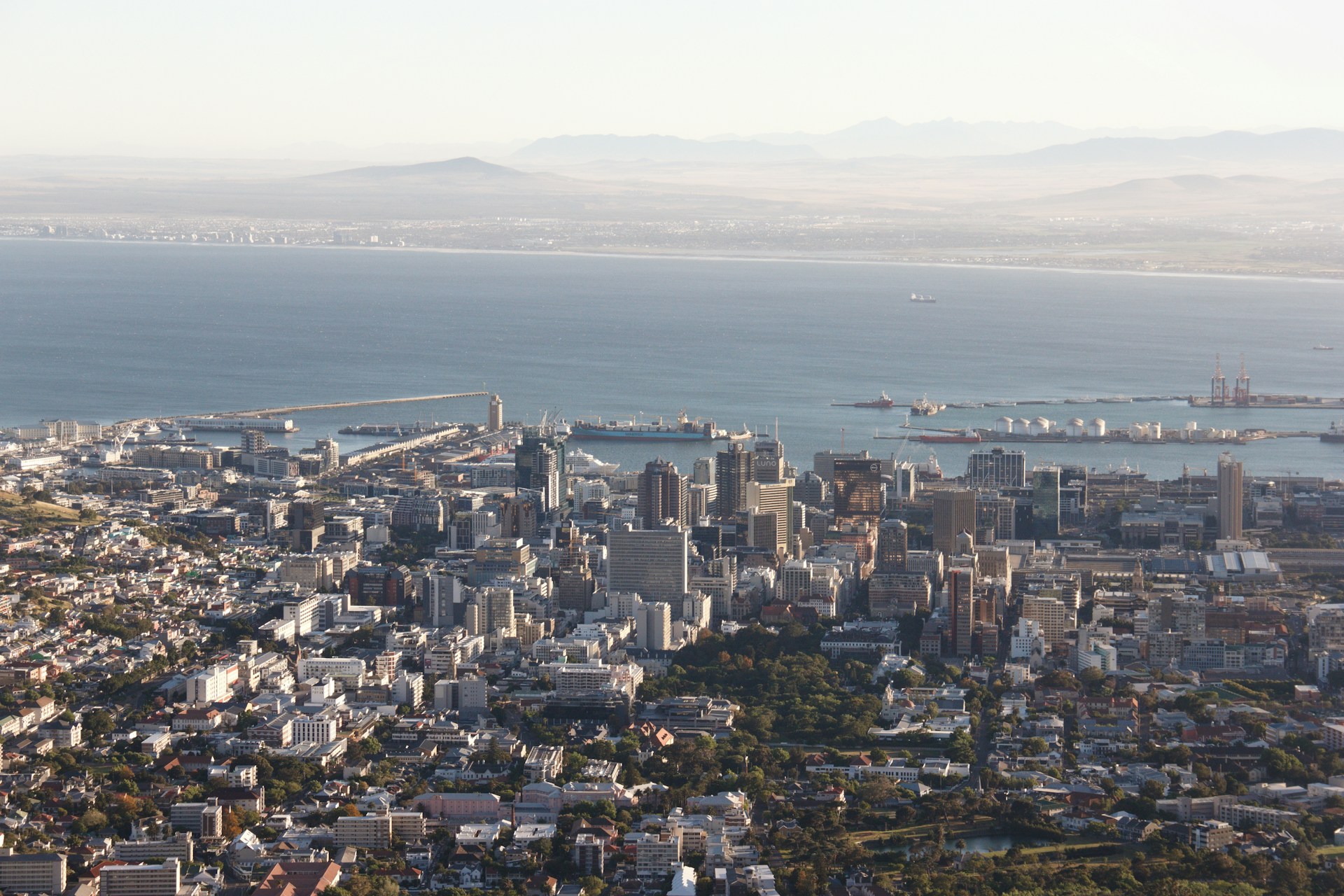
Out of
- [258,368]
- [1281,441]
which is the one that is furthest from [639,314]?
[1281,441]

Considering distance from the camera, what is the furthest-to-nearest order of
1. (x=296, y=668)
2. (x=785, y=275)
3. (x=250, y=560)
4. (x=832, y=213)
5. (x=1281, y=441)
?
(x=832, y=213), (x=785, y=275), (x=1281, y=441), (x=250, y=560), (x=296, y=668)

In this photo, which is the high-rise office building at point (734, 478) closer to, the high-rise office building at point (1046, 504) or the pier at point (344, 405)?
the high-rise office building at point (1046, 504)

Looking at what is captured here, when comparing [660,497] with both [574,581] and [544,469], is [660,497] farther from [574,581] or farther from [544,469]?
[574,581]

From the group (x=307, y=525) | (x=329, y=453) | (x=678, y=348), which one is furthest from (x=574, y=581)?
(x=678, y=348)

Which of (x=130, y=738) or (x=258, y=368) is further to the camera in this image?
(x=258, y=368)

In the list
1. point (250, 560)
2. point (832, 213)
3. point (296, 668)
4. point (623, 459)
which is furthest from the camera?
point (832, 213)

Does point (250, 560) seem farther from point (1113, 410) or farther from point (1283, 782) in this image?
point (1113, 410)
